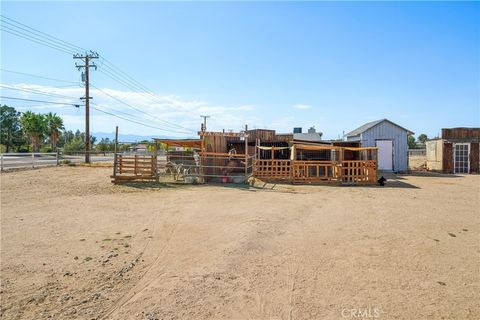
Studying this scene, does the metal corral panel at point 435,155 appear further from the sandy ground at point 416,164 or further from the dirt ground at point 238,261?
the dirt ground at point 238,261

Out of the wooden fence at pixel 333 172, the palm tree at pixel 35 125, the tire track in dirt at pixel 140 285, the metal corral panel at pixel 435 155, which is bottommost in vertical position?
the tire track in dirt at pixel 140 285

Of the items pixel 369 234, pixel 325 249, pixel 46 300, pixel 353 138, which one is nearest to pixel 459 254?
pixel 369 234

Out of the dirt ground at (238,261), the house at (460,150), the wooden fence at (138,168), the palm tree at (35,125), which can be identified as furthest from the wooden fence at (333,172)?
the palm tree at (35,125)

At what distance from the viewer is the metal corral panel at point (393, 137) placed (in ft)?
79.6

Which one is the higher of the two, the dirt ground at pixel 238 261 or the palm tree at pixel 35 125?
the palm tree at pixel 35 125

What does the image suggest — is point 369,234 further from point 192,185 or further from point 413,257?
point 192,185

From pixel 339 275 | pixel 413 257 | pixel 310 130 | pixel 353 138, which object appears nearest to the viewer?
pixel 339 275

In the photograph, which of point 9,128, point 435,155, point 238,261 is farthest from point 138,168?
point 9,128

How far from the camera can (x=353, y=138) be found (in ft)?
89.1

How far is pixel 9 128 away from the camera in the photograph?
2292 inches

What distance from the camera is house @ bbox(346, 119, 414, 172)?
79.5ft

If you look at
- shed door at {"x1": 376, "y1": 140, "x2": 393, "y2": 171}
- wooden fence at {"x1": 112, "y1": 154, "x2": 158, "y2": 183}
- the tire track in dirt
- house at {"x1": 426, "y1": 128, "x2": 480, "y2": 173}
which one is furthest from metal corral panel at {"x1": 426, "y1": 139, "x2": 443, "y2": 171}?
the tire track in dirt

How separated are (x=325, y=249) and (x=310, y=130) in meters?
30.4

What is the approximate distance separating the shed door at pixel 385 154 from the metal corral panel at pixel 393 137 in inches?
9.9
